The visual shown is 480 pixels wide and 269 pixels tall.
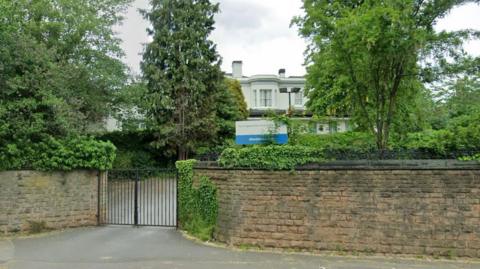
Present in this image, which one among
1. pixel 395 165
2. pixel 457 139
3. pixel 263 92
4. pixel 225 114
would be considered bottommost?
pixel 395 165

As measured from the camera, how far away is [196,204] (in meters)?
10.0

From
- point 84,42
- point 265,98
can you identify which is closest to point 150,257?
point 84,42

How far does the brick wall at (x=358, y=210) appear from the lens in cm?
764

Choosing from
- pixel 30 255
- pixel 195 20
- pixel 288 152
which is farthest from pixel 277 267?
pixel 195 20

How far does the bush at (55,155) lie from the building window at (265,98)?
30927 mm

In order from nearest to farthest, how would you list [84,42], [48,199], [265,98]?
[48,199]
[84,42]
[265,98]

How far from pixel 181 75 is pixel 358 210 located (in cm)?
1930

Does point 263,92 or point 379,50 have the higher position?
point 263,92

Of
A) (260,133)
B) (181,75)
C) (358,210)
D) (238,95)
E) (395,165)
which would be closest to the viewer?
(395,165)

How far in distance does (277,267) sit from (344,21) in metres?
5.20

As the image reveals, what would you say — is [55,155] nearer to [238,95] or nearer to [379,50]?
[379,50]

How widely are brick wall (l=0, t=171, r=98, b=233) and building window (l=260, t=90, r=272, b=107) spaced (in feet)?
102

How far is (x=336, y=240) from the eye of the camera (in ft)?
26.6

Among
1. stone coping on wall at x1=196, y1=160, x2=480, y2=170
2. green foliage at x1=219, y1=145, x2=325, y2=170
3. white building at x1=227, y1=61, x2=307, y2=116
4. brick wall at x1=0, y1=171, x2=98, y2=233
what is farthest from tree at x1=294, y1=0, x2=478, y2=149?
white building at x1=227, y1=61, x2=307, y2=116
